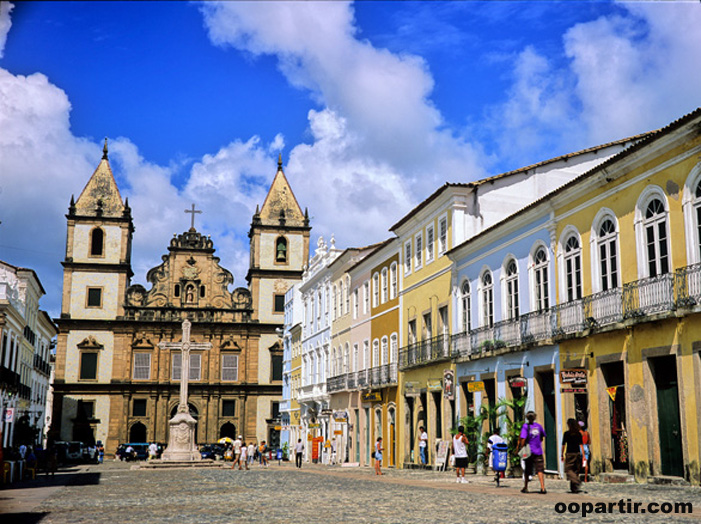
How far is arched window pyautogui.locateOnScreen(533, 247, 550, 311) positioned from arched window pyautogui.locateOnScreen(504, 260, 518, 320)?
127cm

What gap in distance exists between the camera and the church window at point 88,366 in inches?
2911

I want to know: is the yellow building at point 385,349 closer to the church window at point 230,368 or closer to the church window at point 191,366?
the church window at point 230,368

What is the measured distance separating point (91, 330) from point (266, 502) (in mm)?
62511

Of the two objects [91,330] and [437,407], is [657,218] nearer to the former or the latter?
[437,407]

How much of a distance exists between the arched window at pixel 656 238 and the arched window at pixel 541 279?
5310mm

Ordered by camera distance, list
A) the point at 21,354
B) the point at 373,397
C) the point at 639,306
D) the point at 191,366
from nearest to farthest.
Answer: the point at 639,306 → the point at 373,397 → the point at 21,354 → the point at 191,366

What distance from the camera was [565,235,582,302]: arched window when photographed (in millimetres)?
23750

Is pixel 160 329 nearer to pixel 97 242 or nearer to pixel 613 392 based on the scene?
pixel 97 242

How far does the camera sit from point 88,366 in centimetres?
7406

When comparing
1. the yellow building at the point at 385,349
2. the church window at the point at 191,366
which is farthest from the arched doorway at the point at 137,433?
the yellow building at the point at 385,349

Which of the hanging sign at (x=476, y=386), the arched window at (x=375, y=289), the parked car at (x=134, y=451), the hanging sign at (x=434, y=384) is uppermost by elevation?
the arched window at (x=375, y=289)

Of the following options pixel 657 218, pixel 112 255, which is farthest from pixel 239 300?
pixel 657 218

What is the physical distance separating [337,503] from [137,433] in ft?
205

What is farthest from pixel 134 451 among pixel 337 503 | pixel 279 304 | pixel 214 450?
pixel 337 503
